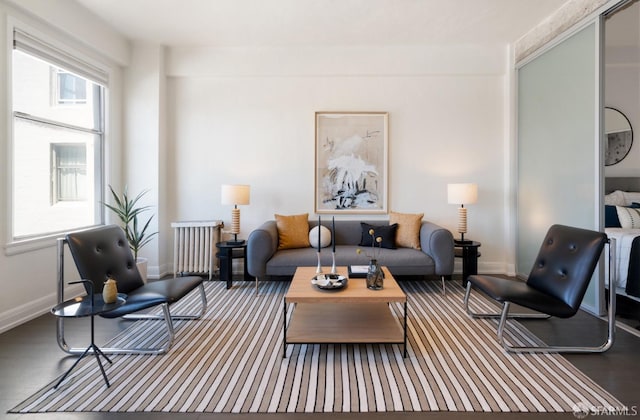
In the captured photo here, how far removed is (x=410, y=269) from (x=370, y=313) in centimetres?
108

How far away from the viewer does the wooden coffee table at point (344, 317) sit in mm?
2164

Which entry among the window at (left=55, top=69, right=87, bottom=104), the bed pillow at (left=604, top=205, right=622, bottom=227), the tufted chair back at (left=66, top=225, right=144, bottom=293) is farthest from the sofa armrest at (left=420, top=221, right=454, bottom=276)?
the window at (left=55, top=69, right=87, bottom=104)

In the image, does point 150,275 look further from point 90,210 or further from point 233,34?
point 233,34

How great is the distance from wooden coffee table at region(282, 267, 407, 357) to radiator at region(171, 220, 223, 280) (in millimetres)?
1892

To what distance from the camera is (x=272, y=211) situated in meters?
4.41

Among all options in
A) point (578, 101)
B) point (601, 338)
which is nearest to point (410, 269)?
point (601, 338)

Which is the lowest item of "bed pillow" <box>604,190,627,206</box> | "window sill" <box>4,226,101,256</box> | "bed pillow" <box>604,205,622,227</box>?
"window sill" <box>4,226,101,256</box>

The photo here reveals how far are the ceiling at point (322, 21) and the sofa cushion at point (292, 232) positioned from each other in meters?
2.23

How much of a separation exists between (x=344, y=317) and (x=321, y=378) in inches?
23.5

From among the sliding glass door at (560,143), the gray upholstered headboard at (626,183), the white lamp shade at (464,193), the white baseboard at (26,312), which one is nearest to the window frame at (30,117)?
the white baseboard at (26,312)

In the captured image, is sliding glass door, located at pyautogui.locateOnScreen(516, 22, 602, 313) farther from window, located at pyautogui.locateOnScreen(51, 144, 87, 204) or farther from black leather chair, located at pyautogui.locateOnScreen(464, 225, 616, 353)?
window, located at pyautogui.locateOnScreen(51, 144, 87, 204)

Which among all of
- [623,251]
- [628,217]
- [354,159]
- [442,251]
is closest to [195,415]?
[442,251]

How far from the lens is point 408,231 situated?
12.7 ft

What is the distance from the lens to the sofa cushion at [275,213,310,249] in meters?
3.89
